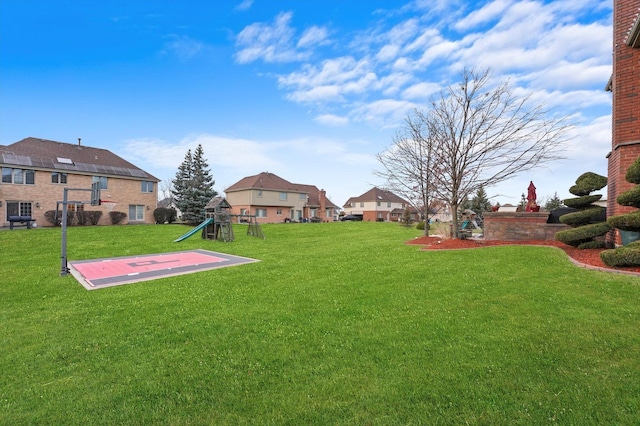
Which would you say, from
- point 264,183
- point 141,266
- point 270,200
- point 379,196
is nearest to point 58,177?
point 264,183

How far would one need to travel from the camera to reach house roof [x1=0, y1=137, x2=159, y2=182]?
25.6 metres

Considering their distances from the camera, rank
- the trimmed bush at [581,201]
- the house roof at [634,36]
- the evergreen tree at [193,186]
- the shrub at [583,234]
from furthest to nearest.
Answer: the evergreen tree at [193,186] → the trimmed bush at [581,201] → the shrub at [583,234] → the house roof at [634,36]

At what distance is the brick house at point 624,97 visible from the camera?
8094 millimetres

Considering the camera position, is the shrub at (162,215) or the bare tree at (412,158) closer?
the bare tree at (412,158)

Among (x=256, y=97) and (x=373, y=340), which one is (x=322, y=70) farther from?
(x=373, y=340)

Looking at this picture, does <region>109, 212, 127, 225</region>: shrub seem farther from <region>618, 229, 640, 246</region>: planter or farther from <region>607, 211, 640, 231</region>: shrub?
<region>618, 229, 640, 246</region>: planter

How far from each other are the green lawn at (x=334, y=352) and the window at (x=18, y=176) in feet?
84.4

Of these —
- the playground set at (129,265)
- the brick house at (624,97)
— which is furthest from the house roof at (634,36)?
the playground set at (129,265)

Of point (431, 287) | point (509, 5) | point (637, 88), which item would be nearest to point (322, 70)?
point (509, 5)

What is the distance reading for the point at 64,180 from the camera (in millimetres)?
27219

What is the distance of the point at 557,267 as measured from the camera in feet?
22.6

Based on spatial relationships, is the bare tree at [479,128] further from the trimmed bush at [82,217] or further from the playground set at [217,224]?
the trimmed bush at [82,217]

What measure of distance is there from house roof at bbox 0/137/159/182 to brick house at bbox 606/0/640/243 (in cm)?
3560

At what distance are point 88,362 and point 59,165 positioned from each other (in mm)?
32077
